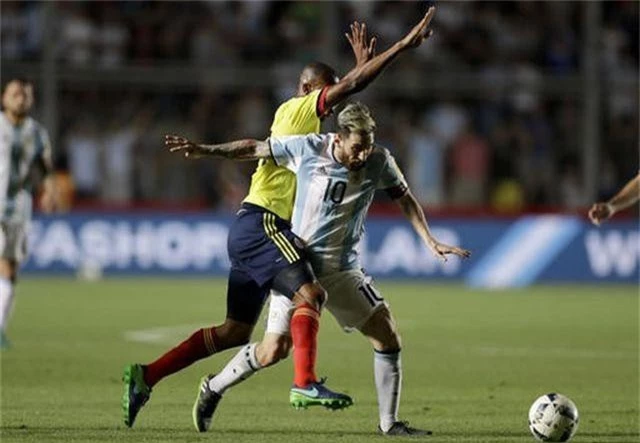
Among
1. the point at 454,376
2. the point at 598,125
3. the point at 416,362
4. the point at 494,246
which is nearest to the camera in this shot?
the point at 454,376

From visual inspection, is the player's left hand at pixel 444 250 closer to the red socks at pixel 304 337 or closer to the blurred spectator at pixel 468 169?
the red socks at pixel 304 337

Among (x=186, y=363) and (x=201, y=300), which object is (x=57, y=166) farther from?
(x=186, y=363)

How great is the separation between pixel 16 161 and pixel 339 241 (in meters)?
6.43

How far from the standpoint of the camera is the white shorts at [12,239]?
15203 mm

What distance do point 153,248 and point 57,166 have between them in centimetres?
199

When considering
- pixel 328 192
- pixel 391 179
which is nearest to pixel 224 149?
pixel 328 192

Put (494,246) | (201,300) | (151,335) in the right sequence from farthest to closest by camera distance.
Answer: (494,246) → (201,300) → (151,335)

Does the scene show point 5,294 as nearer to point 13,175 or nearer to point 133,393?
point 13,175

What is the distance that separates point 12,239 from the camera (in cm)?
1522

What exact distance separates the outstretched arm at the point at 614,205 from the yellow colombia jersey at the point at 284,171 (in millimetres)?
2165

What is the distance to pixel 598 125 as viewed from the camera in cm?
2706

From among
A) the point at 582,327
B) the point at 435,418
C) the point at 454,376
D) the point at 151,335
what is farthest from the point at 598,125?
the point at 435,418

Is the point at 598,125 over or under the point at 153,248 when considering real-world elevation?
over

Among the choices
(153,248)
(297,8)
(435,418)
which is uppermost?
(297,8)
